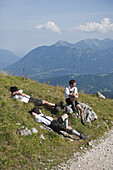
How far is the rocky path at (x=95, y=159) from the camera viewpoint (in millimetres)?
7977

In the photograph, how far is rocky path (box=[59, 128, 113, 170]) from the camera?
→ 26.2 ft

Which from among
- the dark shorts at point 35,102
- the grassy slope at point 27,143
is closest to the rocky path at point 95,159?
the grassy slope at point 27,143

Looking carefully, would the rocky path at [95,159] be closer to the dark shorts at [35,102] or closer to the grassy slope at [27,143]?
the grassy slope at [27,143]

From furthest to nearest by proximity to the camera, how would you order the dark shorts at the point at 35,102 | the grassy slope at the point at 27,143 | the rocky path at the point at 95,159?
1. the dark shorts at the point at 35,102
2. the rocky path at the point at 95,159
3. the grassy slope at the point at 27,143

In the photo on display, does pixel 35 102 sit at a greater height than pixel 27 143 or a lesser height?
greater

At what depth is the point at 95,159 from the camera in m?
8.83

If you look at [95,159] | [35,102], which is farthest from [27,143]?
[35,102]

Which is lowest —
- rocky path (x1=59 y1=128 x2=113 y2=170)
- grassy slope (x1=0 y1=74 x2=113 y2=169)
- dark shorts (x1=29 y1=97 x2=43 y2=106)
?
rocky path (x1=59 y1=128 x2=113 y2=170)

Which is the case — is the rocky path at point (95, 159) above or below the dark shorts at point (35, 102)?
below

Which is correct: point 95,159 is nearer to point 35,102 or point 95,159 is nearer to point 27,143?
point 27,143

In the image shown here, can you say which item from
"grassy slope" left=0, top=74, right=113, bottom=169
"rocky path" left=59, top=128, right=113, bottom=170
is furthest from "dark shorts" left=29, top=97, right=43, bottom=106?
"rocky path" left=59, top=128, right=113, bottom=170

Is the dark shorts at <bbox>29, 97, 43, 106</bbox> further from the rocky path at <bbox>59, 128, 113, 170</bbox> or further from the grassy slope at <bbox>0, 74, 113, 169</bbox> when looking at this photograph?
the rocky path at <bbox>59, 128, 113, 170</bbox>

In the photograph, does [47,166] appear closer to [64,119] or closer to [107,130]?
[64,119]

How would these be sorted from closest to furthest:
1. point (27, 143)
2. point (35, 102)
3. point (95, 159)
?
point (27, 143) → point (95, 159) → point (35, 102)
